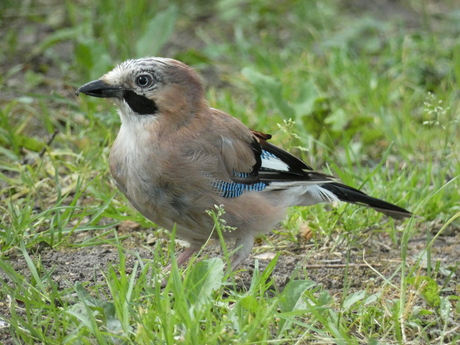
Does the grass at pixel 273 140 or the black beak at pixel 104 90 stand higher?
the black beak at pixel 104 90

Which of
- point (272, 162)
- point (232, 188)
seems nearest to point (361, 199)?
point (272, 162)

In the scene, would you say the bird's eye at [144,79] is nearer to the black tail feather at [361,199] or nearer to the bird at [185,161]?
the bird at [185,161]

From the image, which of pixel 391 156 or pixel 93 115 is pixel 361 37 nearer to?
pixel 391 156

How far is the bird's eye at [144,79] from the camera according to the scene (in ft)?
12.1

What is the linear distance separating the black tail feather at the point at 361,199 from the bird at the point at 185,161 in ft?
0.63

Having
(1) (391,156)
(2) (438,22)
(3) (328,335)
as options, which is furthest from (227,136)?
(2) (438,22)

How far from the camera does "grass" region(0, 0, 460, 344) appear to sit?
9.89 ft

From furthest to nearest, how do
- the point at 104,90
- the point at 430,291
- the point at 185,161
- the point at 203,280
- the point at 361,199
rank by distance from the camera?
the point at 361,199 → the point at 104,90 → the point at 185,161 → the point at 430,291 → the point at 203,280

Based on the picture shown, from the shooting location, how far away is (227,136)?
379 cm

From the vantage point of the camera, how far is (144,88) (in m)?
3.67

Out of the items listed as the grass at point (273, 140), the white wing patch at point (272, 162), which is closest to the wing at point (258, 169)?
the white wing patch at point (272, 162)

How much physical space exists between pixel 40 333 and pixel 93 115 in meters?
2.37

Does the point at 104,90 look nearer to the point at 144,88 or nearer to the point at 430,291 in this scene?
the point at 144,88

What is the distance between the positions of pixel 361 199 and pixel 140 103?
50.2 inches
